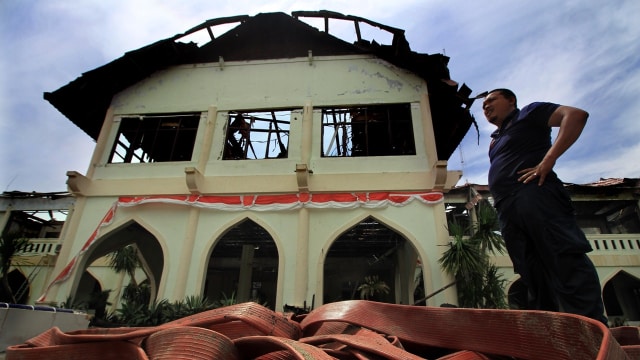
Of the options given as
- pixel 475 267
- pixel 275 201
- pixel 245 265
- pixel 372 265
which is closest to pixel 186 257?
pixel 275 201

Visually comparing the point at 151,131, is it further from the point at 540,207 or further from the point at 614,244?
the point at 614,244

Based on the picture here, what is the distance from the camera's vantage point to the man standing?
1536 millimetres

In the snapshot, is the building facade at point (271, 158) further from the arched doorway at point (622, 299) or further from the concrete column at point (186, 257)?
the arched doorway at point (622, 299)

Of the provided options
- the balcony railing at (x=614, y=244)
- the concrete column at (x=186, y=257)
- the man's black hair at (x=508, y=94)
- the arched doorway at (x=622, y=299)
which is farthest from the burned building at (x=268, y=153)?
the arched doorway at (x=622, y=299)

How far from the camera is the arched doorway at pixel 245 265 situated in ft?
36.2

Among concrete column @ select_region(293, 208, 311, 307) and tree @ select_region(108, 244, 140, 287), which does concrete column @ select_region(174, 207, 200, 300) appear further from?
tree @ select_region(108, 244, 140, 287)

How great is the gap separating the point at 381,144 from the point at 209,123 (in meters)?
4.88

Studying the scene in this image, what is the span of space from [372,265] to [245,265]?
542 cm

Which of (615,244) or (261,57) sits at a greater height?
(261,57)

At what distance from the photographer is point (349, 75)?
9.02 meters

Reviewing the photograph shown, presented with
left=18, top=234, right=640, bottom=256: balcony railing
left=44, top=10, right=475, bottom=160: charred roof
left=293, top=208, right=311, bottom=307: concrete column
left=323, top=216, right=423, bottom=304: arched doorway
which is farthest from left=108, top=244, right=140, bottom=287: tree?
left=293, top=208, right=311, bottom=307: concrete column

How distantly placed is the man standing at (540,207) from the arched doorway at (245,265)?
813 cm

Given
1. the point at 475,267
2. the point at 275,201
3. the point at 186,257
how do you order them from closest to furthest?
1. the point at 475,267
2. the point at 186,257
3. the point at 275,201

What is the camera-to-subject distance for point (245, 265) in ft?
38.8
